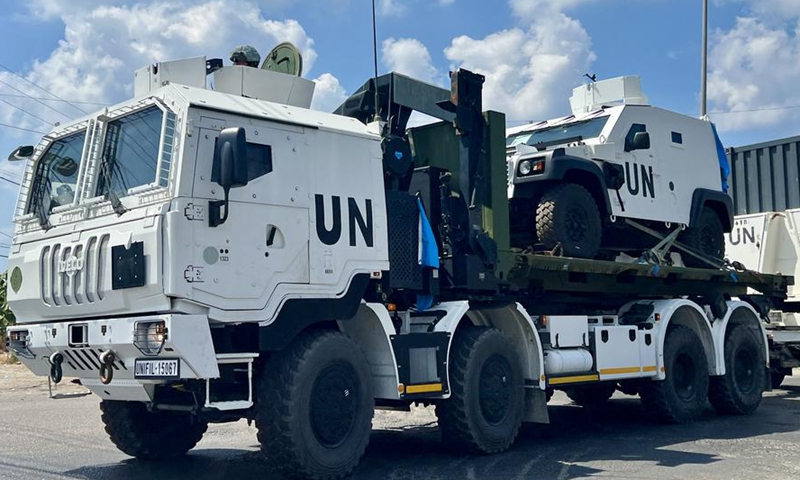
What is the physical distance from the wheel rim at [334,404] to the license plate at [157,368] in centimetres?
114

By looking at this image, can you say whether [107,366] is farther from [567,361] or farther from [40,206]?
[567,361]

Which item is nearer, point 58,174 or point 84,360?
point 84,360

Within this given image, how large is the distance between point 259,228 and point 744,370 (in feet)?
25.7

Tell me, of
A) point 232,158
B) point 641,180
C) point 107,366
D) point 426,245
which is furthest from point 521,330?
point 107,366

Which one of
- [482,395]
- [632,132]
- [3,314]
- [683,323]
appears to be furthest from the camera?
[3,314]

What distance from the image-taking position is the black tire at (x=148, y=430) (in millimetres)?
7887

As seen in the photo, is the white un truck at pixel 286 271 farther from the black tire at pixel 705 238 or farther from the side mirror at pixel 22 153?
the black tire at pixel 705 238

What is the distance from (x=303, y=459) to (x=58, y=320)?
7.33 ft

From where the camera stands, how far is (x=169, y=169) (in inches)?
245

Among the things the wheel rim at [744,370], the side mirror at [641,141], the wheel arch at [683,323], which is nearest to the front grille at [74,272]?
the side mirror at [641,141]

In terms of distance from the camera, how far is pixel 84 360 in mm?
6613

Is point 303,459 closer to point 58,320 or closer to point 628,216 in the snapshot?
point 58,320

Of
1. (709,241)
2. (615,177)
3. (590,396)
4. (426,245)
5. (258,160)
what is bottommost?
(590,396)

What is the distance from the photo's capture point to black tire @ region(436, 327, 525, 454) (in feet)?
25.9
